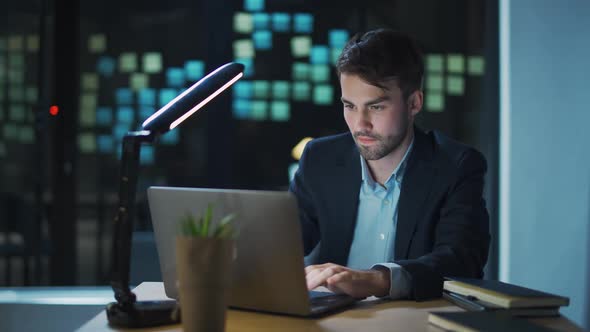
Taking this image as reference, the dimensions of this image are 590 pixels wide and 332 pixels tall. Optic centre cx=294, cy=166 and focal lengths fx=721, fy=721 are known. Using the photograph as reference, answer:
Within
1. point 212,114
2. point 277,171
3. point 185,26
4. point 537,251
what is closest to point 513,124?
point 537,251

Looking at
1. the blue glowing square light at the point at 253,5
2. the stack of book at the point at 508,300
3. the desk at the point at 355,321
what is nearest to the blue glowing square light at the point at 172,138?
the blue glowing square light at the point at 253,5

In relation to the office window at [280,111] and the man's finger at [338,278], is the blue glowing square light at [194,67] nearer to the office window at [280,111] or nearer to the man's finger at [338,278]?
the office window at [280,111]

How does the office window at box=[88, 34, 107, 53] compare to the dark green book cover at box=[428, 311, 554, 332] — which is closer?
the dark green book cover at box=[428, 311, 554, 332]

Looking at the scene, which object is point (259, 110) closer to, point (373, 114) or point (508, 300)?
point (373, 114)

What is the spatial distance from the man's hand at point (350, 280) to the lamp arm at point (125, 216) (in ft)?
1.21

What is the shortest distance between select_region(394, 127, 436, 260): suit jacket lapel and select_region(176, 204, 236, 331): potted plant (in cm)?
87

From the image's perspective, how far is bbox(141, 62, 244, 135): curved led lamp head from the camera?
1.32 metres

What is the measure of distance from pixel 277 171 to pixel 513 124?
51.8 inches

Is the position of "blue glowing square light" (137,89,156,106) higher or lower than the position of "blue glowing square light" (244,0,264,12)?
lower

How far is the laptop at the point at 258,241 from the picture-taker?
123 centimetres

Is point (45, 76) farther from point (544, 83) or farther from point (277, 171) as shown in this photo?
point (544, 83)

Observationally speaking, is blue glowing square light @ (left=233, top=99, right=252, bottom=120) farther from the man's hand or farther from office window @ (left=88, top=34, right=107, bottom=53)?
the man's hand

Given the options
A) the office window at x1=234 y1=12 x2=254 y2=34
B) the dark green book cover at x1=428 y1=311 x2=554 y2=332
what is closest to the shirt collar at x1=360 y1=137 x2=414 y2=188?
the dark green book cover at x1=428 y1=311 x2=554 y2=332

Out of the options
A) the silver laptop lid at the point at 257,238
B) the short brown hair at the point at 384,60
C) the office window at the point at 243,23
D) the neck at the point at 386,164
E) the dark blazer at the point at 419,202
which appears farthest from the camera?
the office window at the point at 243,23
